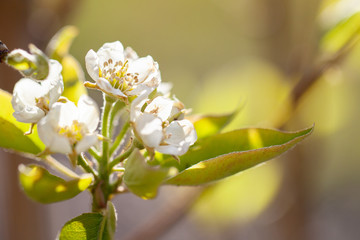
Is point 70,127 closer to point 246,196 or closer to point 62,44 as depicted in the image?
point 62,44

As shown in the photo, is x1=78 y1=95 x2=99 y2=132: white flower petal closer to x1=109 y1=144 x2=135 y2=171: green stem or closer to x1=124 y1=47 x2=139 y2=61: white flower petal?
x1=109 y1=144 x2=135 y2=171: green stem

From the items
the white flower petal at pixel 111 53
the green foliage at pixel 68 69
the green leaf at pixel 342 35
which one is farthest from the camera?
the green leaf at pixel 342 35

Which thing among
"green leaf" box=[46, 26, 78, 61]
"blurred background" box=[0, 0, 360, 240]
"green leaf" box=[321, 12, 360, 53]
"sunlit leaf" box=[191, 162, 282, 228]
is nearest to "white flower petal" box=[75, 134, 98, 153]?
"green leaf" box=[46, 26, 78, 61]

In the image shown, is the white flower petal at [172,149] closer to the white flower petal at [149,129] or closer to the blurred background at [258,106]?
the white flower petal at [149,129]

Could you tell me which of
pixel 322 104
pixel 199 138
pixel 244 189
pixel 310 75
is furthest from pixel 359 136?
pixel 199 138

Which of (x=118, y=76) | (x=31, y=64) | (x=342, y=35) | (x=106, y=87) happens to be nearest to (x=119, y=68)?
(x=118, y=76)

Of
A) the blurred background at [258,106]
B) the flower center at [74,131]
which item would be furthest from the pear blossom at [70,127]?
the blurred background at [258,106]
